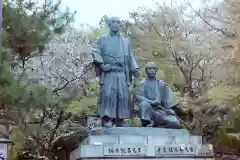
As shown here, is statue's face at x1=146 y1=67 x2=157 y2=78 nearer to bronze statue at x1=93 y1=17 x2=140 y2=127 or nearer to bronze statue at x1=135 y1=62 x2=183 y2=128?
bronze statue at x1=135 y1=62 x2=183 y2=128

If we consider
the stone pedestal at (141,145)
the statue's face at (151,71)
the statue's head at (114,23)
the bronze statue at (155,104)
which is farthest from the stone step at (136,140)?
the statue's head at (114,23)

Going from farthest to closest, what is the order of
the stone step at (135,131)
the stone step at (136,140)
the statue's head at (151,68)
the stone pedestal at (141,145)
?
1. the statue's head at (151,68)
2. the stone step at (135,131)
3. the stone step at (136,140)
4. the stone pedestal at (141,145)

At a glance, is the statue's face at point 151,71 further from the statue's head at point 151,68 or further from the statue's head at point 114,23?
the statue's head at point 114,23

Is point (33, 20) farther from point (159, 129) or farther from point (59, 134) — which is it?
point (59, 134)

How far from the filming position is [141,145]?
686 centimetres

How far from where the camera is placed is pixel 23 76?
8664 mm

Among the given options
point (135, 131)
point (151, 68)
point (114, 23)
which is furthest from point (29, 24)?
point (135, 131)

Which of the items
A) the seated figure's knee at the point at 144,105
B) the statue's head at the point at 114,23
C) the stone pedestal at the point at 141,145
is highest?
the statue's head at the point at 114,23

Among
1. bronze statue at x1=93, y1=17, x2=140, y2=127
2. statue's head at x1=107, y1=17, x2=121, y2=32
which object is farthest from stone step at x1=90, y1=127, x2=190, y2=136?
statue's head at x1=107, y1=17, x2=121, y2=32

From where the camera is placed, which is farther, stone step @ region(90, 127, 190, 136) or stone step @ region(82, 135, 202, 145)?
stone step @ region(90, 127, 190, 136)

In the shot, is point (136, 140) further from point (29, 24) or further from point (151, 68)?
point (29, 24)

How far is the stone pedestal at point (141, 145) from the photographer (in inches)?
262

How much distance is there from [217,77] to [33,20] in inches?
210

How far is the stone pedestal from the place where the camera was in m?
6.66
